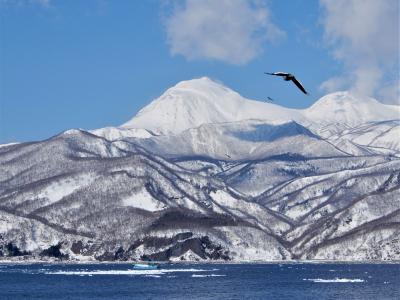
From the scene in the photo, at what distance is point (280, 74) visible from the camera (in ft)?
238

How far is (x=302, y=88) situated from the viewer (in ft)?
241

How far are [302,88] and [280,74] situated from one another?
1.97 m
